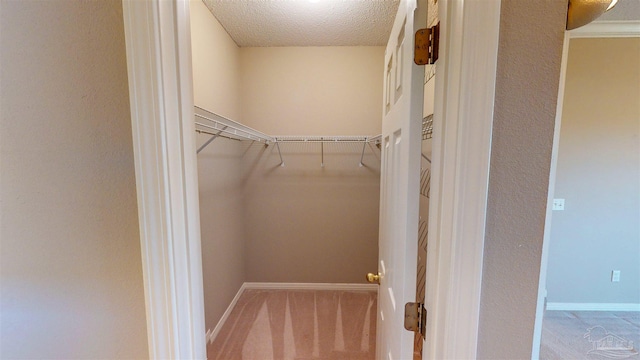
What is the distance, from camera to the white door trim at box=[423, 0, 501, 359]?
52 centimetres

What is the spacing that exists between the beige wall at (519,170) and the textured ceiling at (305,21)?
1477 millimetres

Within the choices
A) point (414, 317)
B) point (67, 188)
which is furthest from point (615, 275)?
point (67, 188)

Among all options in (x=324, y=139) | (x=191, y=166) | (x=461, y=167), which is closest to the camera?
(x=461, y=167)

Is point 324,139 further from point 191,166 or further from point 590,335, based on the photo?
point 590,335

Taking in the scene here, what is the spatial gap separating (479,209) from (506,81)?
28 centimetres

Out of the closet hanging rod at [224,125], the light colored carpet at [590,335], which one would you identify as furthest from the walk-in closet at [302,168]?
the light colored carpet at [590,335]

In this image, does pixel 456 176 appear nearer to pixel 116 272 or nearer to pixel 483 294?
pixel 483 294

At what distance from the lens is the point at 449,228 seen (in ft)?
1.88

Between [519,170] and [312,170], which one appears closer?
[519,170]

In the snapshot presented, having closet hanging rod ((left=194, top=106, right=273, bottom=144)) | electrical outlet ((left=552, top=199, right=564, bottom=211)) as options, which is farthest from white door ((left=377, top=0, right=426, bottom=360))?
electrical outlet ((left=552, top=199, right=564, bottom=211))

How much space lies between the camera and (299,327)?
80.9 inches

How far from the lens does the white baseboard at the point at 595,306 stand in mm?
2125

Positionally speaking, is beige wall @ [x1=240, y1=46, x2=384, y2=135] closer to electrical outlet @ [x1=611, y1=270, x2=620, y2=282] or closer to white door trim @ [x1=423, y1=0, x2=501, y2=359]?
white door trim @ [x1=423, y1=0, x2=501, y2=359]

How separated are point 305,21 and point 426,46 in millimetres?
1693
